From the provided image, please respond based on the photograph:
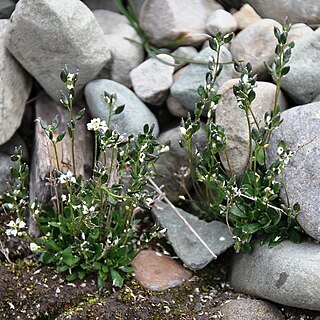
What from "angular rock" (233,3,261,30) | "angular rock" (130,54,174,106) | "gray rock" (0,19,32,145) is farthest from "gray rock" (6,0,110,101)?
"angular rock" (233,3,261,30)

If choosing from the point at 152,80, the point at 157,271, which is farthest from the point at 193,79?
the point at 157,271

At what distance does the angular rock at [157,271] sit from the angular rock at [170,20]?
1.08 meters

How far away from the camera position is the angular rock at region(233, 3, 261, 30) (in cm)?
373

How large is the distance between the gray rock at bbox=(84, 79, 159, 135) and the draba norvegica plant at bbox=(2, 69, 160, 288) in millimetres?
118

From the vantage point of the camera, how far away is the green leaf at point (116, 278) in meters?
3.14

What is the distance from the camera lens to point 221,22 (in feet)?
11.9

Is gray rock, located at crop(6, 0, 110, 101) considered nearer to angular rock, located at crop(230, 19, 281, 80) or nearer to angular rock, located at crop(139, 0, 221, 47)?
angular rock, located at crop(139, 0, 221, 47)

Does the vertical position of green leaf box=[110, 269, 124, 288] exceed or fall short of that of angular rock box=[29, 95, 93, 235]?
it falls short

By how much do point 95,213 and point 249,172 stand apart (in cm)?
67

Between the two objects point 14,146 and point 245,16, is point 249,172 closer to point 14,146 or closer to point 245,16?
point 245,16

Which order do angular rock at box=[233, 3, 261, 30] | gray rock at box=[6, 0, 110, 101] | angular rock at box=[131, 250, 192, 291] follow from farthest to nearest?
angular rock at box=[233, 3, 261, 30] < gray rock at box=[6, 0, 110, 101] < angular rock at box=[131, 250, 192, 291]

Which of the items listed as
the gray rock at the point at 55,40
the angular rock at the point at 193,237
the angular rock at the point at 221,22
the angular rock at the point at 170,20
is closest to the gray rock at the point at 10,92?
the gray rock at the point at 55,40

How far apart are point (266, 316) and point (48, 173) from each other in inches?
45.2

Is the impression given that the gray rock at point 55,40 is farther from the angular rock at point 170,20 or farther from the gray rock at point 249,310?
the gray rock at point 249,310
